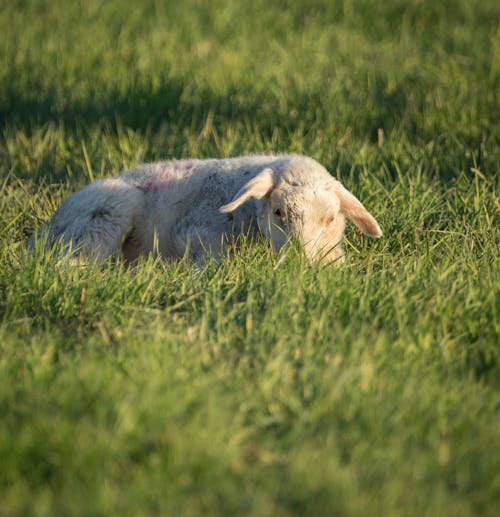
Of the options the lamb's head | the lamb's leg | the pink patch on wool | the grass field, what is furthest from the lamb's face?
the lamb's leg

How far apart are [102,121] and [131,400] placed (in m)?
4.19

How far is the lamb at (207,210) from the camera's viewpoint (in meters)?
4.09

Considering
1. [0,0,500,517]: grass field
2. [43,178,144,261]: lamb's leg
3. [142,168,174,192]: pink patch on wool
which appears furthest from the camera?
[142,168,174,192]: pink patch on wool

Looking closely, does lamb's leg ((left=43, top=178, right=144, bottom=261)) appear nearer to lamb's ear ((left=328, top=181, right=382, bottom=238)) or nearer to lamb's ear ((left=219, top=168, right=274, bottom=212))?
lamb's ear ((left=219, top=168, right=274, bottom=212))

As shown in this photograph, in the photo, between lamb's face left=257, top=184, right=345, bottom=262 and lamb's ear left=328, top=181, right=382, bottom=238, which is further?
lamb's ear left=328, top=181, right=382, bottom=238

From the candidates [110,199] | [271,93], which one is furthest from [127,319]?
[271,93]

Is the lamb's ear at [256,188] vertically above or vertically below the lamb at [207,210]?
above

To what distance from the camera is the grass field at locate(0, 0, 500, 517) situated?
2.32m

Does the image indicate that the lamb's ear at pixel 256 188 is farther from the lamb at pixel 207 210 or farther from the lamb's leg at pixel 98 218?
the lamb's leg at pixel 98 218

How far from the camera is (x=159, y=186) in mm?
4758

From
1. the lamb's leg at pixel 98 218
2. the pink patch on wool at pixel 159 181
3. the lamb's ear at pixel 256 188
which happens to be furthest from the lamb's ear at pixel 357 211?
the lamb's leg at pixel 98 218

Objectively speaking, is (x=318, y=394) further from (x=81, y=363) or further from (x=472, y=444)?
(x=81, y=363)

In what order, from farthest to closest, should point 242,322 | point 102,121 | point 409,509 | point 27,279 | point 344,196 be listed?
1. point 102,121
2. point 344,196
3. point 27,279
4. point 242,322
5. point 409,509

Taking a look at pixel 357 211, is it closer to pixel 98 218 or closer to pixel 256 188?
pixel 256 188
